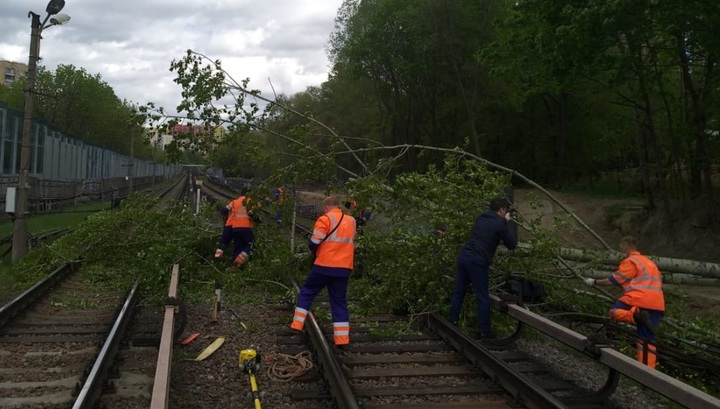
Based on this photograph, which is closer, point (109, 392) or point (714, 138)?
point (109, 392)

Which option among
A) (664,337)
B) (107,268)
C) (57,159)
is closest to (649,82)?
(664,337)

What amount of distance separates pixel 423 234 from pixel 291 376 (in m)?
3.79

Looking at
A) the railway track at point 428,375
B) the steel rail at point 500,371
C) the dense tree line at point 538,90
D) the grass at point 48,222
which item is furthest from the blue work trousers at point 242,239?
the grass at point 48,222

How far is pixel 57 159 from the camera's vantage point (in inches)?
1304

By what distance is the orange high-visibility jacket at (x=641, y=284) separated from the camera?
639 centimetres

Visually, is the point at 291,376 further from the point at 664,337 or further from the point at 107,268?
the point at 107,268

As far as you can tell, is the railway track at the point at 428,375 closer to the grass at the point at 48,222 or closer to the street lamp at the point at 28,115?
the street lamp at the point at 28,115

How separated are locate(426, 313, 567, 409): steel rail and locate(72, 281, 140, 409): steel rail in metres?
3.62

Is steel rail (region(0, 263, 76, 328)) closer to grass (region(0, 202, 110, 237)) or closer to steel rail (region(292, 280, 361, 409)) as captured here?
steel rail (region(292, 280, 361, 409))

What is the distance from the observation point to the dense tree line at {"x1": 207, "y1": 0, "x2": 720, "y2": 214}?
47.2 ft

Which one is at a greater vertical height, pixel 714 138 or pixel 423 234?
pixel 714 138

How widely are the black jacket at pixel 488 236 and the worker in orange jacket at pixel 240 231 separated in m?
5.11

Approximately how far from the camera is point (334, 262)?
6496 millimetres

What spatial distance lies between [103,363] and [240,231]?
18.1 feet
